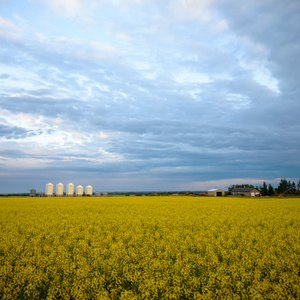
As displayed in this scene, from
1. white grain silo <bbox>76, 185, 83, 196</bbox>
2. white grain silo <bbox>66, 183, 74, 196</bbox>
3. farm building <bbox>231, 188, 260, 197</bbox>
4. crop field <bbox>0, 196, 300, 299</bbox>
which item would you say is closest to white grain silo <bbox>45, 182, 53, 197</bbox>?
white grain silo <bbox>66, 183, 74, 196</bbox>

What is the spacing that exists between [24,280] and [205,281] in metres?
6.60

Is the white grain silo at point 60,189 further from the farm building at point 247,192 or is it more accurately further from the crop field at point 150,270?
the farm building at point 247,192

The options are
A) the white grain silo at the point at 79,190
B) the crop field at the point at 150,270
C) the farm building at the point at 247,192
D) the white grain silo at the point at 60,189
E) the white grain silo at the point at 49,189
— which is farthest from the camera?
the farm building at the point at 247,192

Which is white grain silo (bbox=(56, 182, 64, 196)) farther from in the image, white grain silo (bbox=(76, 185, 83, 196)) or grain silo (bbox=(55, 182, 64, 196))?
white grain silo (bbox=(76, 185, 83, 196))

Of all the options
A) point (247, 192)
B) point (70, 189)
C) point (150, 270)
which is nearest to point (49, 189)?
point (70, 189)

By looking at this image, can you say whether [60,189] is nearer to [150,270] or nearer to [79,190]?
[79,190]

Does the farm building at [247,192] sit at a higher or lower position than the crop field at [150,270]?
lower

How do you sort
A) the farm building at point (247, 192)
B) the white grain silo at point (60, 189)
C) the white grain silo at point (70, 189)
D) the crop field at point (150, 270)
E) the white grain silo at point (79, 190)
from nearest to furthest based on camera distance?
1. the crop field at point (150, 270)
2. the white grain silo at point (60, 189)
3. the white grain silo at point (70, 189)
4. the white grain silo at point (79, 190)
5. the farm building at point (247, 192)

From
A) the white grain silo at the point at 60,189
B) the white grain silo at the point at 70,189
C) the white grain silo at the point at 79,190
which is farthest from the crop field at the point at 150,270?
the white grain silo at the point at 79,190

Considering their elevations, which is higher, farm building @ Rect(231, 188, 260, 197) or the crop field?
the crop field

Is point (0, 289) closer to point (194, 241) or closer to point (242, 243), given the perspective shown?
point (194, 241)

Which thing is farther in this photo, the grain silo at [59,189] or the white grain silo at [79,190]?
the white grain silo at [79,190]

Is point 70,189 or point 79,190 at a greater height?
point 70,189

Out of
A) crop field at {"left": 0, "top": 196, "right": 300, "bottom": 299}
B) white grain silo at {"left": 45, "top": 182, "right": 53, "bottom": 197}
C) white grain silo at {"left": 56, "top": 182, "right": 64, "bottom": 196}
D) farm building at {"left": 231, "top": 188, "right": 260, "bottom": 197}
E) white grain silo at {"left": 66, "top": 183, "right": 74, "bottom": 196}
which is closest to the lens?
crop field at {"left": 0, "top": 196, "right": 300, "bottom": 299}
